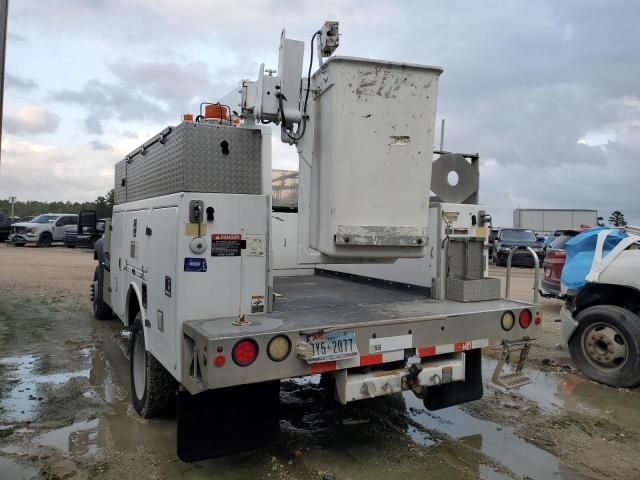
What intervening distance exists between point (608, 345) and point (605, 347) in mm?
61

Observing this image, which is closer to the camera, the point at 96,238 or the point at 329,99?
the point at 329,99

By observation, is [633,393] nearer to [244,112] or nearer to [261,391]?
[261,391]

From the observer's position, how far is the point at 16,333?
25.5 feet

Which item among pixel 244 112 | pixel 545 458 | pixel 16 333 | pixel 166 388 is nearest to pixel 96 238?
pixel 16 333

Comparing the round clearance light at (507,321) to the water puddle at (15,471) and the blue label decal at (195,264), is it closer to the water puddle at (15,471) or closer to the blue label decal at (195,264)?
the blue label decal at (195,264)

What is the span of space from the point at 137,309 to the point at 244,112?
223 cm

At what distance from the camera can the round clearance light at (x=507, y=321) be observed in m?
4.09

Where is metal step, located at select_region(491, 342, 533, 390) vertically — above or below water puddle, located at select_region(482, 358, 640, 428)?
above

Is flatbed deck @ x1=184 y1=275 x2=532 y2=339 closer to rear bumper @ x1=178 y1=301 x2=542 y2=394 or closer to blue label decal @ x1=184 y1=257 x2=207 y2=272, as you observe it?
rear bumper @ x1=178 y1=301 x2=542 y2=394

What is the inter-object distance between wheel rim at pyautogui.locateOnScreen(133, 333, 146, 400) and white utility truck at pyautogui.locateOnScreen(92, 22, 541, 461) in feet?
1.03

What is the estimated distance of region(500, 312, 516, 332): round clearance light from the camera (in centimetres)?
409

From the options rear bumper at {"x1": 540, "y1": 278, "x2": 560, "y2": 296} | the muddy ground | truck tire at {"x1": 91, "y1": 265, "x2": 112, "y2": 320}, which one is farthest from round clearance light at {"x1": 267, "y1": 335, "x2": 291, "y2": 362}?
rear bumper at {"x1": 540, "y1": 278, "x2": 560, "y2": 296}

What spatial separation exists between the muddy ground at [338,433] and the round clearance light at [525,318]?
3.17ft

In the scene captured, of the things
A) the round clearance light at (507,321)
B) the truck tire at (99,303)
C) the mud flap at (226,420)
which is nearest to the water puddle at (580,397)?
the round clearance light at (507,321)
